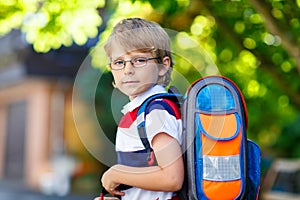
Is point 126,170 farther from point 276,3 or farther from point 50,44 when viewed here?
point 50,44

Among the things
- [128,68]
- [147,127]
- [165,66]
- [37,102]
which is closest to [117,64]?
[128,68]

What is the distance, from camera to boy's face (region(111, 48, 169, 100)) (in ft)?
6.82

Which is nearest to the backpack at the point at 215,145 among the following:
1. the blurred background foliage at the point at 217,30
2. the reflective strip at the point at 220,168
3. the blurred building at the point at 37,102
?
the reflective strip at the point at 220,168

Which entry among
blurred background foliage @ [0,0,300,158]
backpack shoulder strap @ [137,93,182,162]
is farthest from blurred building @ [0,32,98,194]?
backpack shoulder strap @ [137,93,182,162]

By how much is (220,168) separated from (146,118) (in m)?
0.29

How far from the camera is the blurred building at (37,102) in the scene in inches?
674

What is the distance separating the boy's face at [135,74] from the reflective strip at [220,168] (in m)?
0.34

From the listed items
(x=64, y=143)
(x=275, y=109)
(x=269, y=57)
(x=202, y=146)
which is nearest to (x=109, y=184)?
(x=202, y=146)

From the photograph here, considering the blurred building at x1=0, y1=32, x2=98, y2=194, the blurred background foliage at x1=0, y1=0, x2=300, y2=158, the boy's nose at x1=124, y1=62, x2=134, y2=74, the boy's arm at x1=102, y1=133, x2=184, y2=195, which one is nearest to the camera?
the boy's arm at x1=102, y1=133, x2=184, y2=195

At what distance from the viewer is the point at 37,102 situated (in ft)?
62.2

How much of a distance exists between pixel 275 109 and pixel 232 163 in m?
5.41

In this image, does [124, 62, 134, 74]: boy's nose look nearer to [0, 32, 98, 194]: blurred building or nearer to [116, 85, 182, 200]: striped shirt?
[116, 85, 182, 200]: striped shirt

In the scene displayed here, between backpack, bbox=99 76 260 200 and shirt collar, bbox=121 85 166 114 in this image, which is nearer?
backpack, bbox=99 76 260 200

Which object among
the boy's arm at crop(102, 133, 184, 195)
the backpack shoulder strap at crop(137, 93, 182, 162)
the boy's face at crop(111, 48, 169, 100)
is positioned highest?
the boy's face at crop(111, 48, 169, 100)
